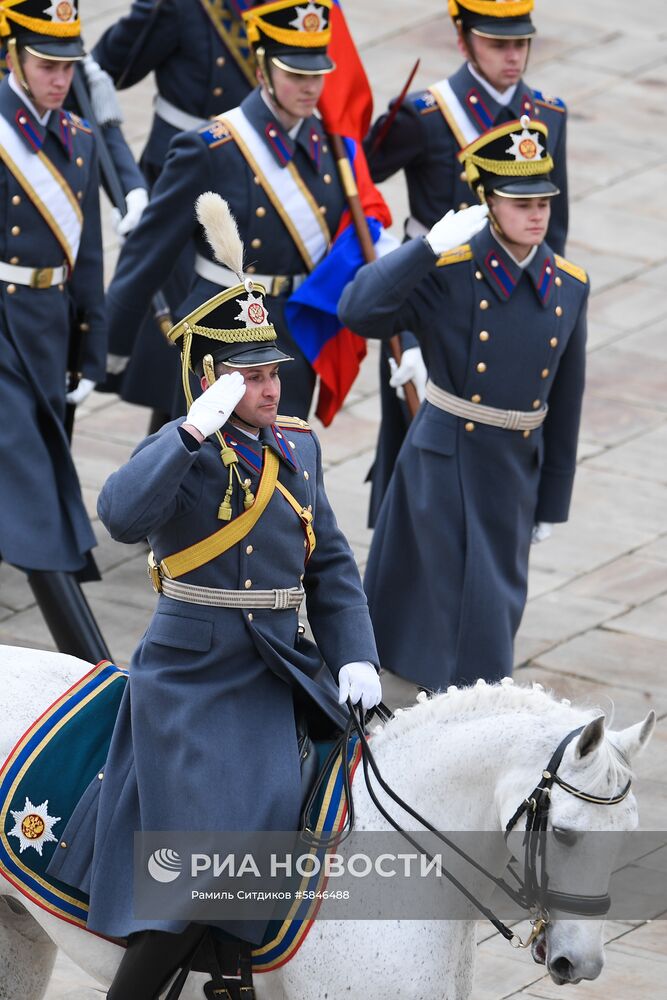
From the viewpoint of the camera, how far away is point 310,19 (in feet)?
23.6

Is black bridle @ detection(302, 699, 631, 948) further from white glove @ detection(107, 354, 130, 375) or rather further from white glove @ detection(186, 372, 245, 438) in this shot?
white glove @ detection(107, 354, 130, 375)

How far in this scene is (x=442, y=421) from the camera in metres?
6.58

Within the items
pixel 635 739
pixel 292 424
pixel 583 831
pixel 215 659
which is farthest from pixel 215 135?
pixel 583 831

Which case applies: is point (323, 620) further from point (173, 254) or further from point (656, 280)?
point (656, 280)

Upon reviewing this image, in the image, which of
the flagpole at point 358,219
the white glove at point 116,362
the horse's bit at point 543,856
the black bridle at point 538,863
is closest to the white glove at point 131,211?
the white glove at point 116,362

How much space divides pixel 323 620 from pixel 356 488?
432 cm

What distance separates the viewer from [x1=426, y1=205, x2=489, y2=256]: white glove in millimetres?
6133

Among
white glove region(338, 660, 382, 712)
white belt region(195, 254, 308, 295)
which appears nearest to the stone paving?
white glove region(338, 660, 382, 712)

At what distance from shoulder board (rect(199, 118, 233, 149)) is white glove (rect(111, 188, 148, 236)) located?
2.44 feet

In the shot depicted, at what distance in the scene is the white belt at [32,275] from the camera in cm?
703

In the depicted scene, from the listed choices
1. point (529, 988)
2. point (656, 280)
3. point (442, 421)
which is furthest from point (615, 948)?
point (656, 280)

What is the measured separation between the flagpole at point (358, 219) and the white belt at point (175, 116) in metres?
1.59

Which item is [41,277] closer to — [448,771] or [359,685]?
[359,685]

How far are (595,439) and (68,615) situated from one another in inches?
141
